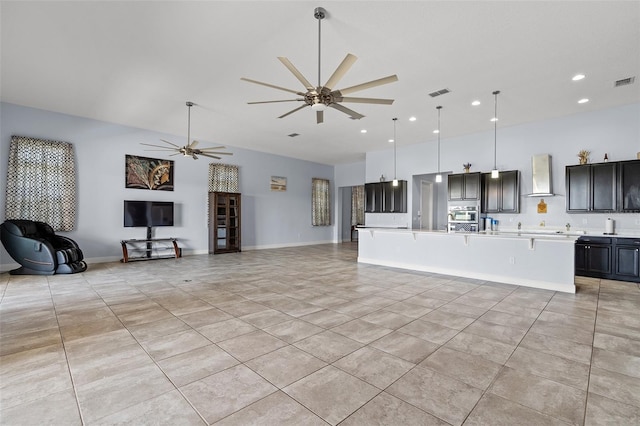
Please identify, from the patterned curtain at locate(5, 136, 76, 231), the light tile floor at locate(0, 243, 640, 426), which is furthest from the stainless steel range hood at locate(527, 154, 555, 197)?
the patterned curtain at locate(5, 136, 76, 231)

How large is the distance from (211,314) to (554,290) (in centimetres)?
554

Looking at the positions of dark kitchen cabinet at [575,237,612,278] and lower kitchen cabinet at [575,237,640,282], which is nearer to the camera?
lower kitchen cabinet at [575,237,640,282]

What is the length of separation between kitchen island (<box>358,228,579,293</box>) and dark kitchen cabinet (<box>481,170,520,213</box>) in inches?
75.9

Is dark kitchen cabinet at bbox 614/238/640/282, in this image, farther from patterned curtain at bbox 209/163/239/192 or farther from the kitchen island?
patterned curtain at bbox 209/163/239/192

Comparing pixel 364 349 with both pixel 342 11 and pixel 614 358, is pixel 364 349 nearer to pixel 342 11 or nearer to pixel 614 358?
pixel 614 358

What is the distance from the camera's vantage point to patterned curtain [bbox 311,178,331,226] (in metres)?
12.7

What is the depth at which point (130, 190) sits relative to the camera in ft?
26.6

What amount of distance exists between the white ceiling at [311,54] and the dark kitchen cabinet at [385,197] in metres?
3.28

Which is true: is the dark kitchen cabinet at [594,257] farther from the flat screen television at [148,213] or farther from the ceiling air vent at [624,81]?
the flat screen television at [148,213]

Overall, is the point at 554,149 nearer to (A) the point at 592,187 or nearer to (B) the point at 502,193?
(A) the point at 592,187

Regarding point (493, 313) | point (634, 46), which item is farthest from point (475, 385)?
point (634, 46)

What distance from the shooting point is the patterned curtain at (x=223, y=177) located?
968cm

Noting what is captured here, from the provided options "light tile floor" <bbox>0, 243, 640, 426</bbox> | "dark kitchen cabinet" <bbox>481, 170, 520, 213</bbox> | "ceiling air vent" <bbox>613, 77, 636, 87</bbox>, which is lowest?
"light tile floor" <bbox>0, 243, 640, 426</bbox>

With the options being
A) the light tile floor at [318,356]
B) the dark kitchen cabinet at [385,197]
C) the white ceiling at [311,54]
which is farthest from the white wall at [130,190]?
the dark kitchen cabinet at [385,197]
